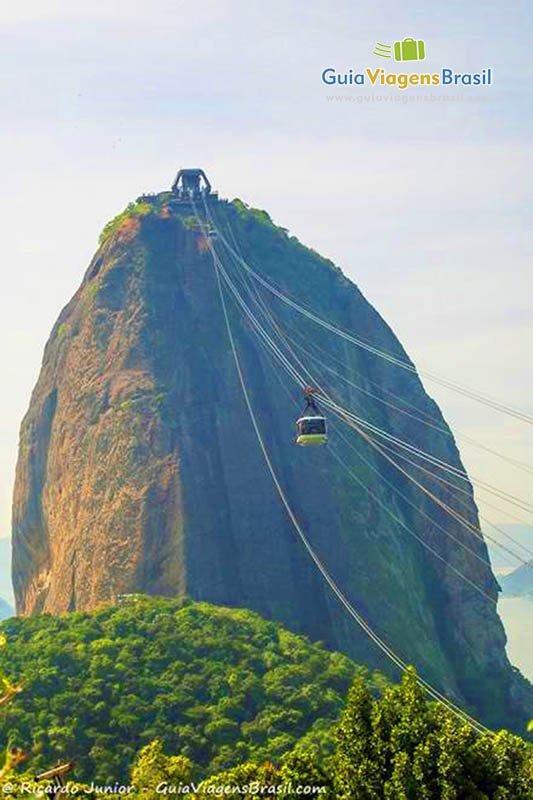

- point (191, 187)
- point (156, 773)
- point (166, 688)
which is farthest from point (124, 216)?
point (156, 773)

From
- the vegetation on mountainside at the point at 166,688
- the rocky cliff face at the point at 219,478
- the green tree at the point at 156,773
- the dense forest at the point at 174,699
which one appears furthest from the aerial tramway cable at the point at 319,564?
the green tree at the point at 156,773

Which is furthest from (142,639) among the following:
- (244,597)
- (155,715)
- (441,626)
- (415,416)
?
(415,416)

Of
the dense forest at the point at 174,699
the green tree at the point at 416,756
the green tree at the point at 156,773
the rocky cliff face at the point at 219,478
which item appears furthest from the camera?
the rocky cliff face at the point at 219,478

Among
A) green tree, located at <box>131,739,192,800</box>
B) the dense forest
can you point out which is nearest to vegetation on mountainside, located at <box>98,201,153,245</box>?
the dense forest

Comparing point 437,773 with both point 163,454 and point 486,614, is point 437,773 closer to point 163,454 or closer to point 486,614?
point 163,454

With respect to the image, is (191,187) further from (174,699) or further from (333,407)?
(174,699)

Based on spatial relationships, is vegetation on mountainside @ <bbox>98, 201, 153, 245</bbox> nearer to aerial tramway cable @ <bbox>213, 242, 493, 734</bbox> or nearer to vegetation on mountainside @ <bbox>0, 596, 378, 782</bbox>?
aerial tramway cable @ <bbox>213, 242, 493, 734</bbox>

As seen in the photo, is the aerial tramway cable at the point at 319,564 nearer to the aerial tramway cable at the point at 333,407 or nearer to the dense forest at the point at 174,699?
the aerial tramway cable at the point at 333,407
